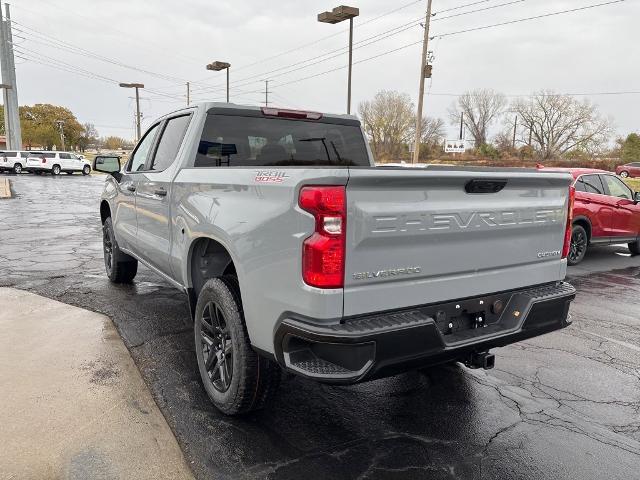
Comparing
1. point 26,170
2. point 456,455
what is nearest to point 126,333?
point 456,455

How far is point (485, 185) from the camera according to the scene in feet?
9.27

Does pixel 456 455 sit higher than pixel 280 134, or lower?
lower

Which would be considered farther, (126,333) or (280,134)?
(126,333)

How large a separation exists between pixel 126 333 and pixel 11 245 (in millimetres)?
5925

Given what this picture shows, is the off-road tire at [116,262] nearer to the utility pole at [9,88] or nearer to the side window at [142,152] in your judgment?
the side window at [142,152]

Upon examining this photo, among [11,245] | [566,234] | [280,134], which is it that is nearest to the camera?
[566,234]

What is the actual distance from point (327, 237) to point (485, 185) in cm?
105

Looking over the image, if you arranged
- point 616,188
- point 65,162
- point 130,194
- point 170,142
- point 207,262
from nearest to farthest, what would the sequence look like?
1. point 207,262
2. point 170,142
3. point 130,194
4. point 616,188
5. point 65,162

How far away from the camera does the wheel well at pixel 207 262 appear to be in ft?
11.3

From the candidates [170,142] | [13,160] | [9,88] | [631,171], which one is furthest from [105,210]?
[631,171]

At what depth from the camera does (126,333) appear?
471cm

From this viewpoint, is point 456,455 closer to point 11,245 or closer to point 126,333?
point 126,333

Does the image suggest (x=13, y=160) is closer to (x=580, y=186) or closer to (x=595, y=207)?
(x=580, y=186)

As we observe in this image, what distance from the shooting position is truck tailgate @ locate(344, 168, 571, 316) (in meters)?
2.41
